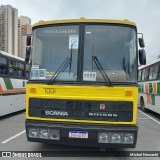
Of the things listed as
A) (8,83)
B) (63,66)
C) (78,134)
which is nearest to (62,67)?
(63,66)

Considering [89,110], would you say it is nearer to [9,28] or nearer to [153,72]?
[153,72]

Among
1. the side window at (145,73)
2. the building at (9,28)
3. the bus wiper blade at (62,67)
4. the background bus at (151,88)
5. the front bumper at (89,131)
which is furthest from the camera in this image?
the building at (9,28)

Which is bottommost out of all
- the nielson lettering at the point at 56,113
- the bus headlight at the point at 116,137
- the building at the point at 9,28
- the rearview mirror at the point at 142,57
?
the bus headlight at the point at 116,137

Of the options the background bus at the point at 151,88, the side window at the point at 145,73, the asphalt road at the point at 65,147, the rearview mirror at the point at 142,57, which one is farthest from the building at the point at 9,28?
the rearview mirror at the point at 142,57

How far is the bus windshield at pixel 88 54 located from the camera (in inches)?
242

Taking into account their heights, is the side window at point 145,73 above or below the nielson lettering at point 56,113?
above

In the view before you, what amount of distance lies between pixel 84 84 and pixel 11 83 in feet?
25.1

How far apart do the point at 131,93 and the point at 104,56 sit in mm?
973

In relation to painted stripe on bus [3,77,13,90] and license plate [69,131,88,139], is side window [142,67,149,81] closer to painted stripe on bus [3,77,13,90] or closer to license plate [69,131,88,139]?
painted stripe on bus [3,77,13,90]

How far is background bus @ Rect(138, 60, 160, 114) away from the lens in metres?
13.5

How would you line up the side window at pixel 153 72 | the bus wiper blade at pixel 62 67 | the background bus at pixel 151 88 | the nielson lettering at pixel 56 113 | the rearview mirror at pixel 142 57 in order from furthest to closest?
the side window at pixel 153 72
the background bus at pixel 151 88
the rearview mirror at pixel 142 57
the bus wiper blade at pixel 62 67
the nielson lettering at pixel 56 113

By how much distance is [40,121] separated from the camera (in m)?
6.19

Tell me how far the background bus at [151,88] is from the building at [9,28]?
1328cm

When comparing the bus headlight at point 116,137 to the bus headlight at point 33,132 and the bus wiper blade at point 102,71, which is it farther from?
Answer: the bus headlight at point 33,132
